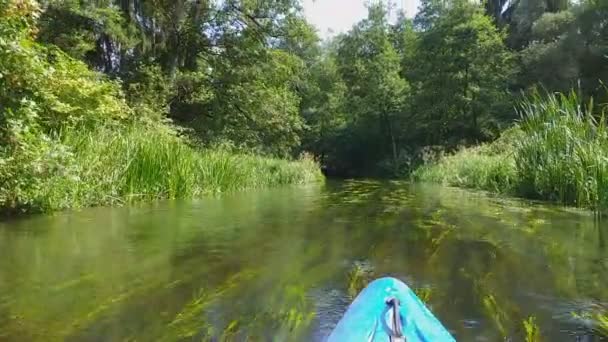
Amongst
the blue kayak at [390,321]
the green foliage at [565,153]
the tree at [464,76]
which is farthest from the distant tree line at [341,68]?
the blue kayak at [390,321]

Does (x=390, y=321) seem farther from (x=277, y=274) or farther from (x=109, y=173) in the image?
(x=109, y=173)

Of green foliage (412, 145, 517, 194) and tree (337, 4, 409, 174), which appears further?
tree (337, 4, 409, 174)

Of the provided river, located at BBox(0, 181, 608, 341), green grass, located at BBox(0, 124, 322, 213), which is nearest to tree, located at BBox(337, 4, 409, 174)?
green grass, located at BBox(0, 124, 322, 213)

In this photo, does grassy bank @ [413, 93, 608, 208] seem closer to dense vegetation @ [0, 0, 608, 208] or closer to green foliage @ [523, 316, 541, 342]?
dense vegetation @ [0, 0, 608, 208]

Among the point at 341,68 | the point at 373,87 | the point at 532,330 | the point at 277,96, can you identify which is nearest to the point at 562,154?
the point at 532,330

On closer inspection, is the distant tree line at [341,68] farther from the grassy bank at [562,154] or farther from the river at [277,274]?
the river at [277,274]

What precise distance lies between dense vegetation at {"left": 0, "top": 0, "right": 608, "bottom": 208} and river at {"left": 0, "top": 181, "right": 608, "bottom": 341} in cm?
146

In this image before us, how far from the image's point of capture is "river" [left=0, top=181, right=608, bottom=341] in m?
2.38

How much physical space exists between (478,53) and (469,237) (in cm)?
2628

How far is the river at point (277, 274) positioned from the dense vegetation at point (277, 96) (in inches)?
57.7

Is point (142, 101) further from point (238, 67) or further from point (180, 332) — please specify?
point (180, 332)

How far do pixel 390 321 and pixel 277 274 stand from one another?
71.8 inches

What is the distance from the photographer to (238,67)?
20500 mm

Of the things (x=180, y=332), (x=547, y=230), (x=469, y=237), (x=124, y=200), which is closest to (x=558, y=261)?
(x=469, y=237)
